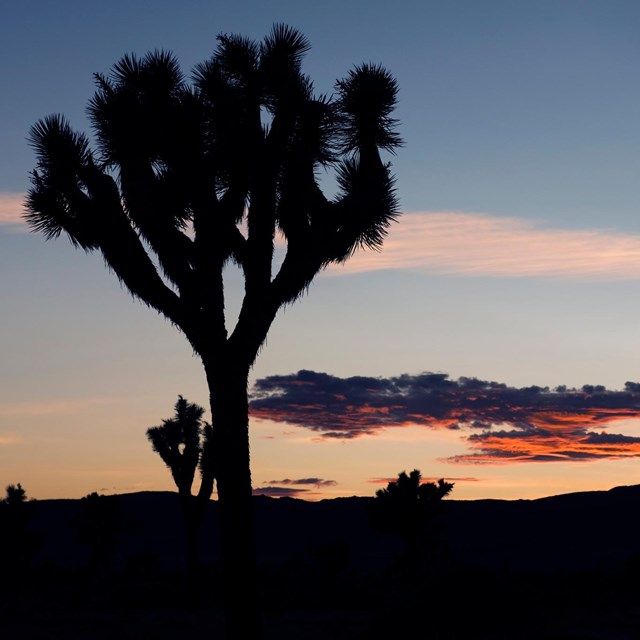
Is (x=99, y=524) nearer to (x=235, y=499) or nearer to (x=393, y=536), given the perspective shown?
(x=235, y=499)

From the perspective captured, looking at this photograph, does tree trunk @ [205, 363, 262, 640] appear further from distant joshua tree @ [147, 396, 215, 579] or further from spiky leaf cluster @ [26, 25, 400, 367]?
distant joshua tree @ [147, 396, 215, 579]

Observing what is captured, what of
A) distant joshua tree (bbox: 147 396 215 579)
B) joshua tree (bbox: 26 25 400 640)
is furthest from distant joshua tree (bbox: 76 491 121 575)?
joshua tree (bbox: 26 25 400 640)

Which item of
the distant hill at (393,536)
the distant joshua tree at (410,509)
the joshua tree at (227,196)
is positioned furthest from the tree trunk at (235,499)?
the distant hill at (393,536)

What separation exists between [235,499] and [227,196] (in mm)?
4489

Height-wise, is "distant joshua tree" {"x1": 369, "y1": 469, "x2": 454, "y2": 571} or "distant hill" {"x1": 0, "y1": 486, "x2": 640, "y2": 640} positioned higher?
"distant joshua tree" {"x1": 369, "y1": 469, "x2": 454, "y2": 571}

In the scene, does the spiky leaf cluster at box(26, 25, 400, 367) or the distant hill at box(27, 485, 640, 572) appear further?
the distant hill at box(27, 485, 640, 572)

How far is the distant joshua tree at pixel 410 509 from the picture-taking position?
39.9 meters

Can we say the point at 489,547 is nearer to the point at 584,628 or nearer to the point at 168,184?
the point at 584,628

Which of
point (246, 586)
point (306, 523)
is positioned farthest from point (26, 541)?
point (306, 523)

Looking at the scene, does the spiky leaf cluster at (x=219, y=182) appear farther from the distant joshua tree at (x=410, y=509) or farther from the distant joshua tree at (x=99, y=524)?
the distant joshua tree at (x=99, y=524)

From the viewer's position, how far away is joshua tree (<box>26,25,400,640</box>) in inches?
523

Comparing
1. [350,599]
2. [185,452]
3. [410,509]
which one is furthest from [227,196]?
[410,509]

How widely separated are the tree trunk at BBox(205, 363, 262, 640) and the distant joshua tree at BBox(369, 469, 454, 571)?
27315 millimetres

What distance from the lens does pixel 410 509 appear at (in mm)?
39844
